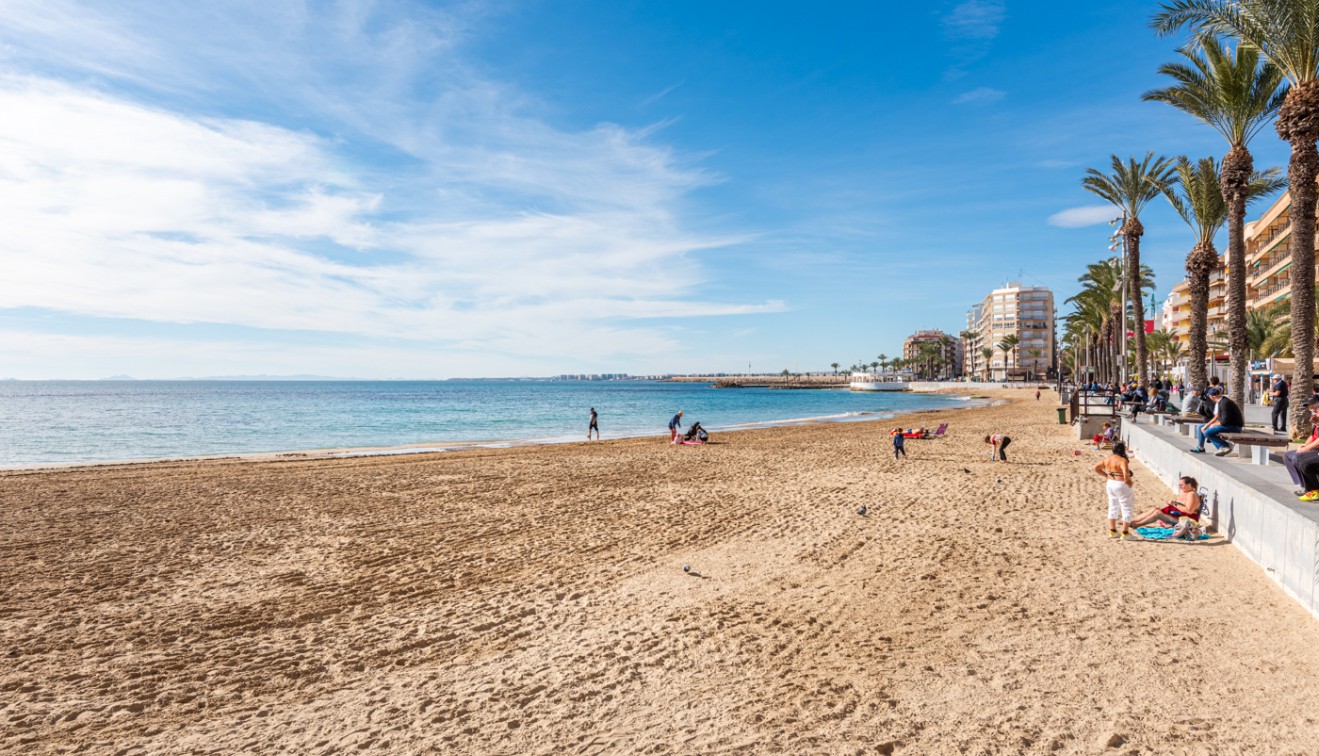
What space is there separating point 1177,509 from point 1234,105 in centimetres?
1513

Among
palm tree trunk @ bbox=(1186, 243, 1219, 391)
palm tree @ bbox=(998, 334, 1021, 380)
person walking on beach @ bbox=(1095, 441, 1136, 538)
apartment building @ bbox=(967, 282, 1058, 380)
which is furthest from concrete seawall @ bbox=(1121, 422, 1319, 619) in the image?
apartment building @ bbox=(967, 282, 1058, 380)

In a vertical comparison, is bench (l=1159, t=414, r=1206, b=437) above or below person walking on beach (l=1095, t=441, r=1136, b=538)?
above

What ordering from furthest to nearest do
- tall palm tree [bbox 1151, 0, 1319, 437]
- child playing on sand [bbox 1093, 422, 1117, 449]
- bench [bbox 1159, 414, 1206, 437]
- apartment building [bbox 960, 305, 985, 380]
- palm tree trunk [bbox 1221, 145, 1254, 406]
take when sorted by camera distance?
apartment building [bbox 960, 305, 985, 380]
child playing on sand [bbox 1093, 422, 1117, 449]
palm tree trunk [bbox 1221, 145, 1254, 406]
bench [bbox 1159, 414, 1206, 437]
tall palm tree [bbox 1151, 0, 1319, 437]

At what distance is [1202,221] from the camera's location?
26.0 m

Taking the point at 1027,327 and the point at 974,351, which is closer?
the point at 1027,327

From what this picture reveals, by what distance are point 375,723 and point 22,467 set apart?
89.2 ft

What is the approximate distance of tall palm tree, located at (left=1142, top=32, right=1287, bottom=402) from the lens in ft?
61.4

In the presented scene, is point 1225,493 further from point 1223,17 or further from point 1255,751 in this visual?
point 1223,17

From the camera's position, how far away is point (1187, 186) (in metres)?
26.2

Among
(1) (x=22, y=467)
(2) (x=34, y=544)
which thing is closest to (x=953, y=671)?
(2) (x=34, y=544)

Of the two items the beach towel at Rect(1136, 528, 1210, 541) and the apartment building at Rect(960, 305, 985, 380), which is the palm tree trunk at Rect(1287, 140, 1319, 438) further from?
the apartment building at Rect(960, 305, 985, 380)

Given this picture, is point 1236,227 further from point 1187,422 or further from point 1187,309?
point 1187,309

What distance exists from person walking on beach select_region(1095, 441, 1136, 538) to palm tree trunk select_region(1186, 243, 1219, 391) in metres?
17.2

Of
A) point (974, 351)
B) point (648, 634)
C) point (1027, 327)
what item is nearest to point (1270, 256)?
point (648, 634)
